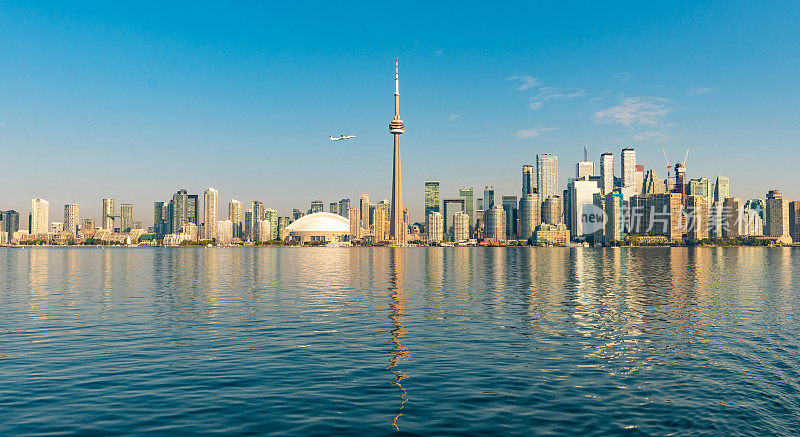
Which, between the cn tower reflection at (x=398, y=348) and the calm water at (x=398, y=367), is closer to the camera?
the calm water at (x=398, y=367)

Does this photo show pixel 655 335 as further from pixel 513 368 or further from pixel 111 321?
pixel 111 321

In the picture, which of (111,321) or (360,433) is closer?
(360,433)

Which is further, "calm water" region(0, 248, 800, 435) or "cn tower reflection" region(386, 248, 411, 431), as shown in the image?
"cn tower reflection" region(386, 248, 411, 431)

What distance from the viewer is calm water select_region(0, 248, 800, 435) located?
2039 cm

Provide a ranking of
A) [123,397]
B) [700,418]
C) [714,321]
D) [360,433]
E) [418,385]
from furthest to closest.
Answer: [714,321] → [418,385] → [123,397] → [700,418] → [360,433]

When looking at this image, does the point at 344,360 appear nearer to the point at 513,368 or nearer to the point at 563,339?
the point at 513,368

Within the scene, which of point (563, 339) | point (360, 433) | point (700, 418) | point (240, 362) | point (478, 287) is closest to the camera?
point (360, 433)

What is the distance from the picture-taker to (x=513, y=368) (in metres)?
28.5

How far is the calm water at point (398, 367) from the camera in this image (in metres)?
20.4

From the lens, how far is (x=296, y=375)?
26922 mm

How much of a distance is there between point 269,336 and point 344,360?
9.19 meters

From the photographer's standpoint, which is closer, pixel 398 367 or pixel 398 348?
pixel 398 367

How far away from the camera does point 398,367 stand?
2859 centimetres

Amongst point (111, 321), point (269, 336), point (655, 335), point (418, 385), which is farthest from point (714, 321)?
point (111, 321)
